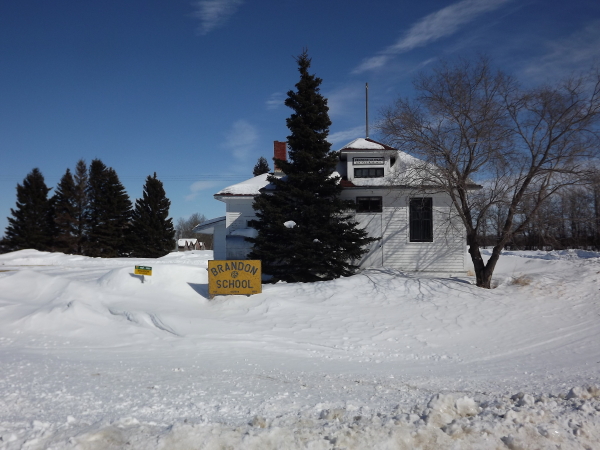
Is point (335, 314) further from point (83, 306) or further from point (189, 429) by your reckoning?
point (189, 429)

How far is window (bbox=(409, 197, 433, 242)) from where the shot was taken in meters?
19.7

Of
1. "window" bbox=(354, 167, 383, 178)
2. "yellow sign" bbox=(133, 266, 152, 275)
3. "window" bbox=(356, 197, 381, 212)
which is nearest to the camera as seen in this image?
"yellow sign" bbox=(133, 266, 152, 275)

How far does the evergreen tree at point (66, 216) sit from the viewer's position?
43.3 meters

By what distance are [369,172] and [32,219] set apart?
38847 mm

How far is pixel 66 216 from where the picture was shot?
43312mm

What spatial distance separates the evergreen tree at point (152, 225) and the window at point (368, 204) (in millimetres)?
31306

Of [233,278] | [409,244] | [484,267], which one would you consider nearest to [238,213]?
[233,278]

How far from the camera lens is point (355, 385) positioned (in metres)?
7.06

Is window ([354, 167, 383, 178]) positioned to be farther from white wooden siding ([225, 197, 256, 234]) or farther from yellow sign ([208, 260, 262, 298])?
yellow sign ([208, 260, 262, 298])

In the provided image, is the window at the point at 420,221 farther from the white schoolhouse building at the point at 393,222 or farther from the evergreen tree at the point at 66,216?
the evergreen tree at the point at 66,216

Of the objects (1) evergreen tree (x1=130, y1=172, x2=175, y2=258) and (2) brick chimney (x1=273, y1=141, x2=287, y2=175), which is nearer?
(2) brick chimney (x1=273, y1=141, x2=287, y2=175)

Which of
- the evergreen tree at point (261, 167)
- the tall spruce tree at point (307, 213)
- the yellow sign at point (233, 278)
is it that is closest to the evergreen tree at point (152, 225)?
the evergreen tree at point (261, 167)

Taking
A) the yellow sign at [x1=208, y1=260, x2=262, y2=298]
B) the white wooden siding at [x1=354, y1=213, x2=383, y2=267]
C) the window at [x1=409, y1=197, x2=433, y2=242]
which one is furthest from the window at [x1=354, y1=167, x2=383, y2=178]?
the yellow sign at [x1=208, y1=260, x2=262, y2=298]

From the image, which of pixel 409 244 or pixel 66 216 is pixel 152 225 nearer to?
pixel 66 216
